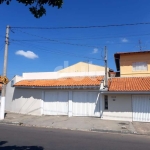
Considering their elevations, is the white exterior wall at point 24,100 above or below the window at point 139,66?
below

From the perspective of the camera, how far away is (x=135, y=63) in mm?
20406

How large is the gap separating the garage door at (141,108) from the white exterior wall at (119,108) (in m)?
0.40

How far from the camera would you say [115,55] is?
2158 centimetres

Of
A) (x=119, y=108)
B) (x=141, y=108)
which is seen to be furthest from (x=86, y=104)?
(x=141, y=108)

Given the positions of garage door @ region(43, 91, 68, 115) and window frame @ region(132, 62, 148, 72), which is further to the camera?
window frame @ region(132, 62, 148, 72)

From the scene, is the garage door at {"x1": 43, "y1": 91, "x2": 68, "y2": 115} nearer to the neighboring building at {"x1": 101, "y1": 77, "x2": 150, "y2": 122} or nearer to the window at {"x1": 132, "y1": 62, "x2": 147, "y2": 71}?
the neighboring building at {"x1": 101, "y1": 77, "x2": 150, "y2": 122}

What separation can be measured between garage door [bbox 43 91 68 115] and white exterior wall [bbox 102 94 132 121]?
3.99 m

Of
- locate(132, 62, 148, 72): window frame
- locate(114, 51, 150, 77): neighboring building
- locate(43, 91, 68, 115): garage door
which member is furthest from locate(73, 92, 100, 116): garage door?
locate(132, 62, 148, 72): window frame

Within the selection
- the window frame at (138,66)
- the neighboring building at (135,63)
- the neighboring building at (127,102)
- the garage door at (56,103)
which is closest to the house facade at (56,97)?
the garage door at (56,103)

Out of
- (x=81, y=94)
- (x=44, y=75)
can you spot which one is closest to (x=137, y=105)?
(x=81, y=94)

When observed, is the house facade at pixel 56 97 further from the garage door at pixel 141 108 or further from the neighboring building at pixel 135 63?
the neighboring building at pixel 135 63

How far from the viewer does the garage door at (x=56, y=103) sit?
17.0 m

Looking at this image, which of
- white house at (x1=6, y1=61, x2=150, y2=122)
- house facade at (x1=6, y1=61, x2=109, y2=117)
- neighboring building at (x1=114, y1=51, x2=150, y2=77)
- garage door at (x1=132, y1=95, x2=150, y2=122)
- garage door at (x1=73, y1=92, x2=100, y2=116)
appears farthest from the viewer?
neighboring building at (x1=114, y1=51, x2=150, y2=77)

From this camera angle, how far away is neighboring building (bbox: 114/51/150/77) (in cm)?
1983
